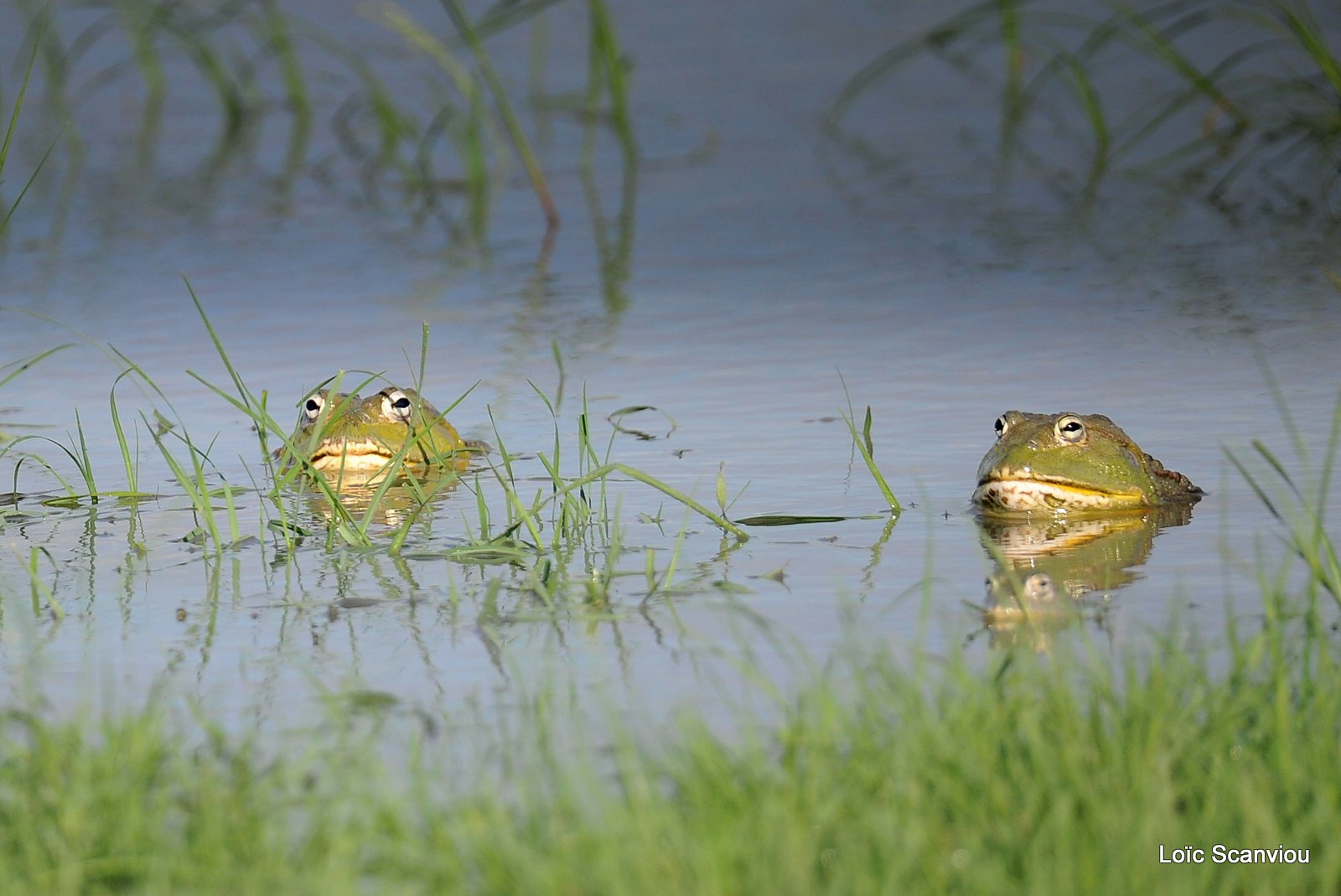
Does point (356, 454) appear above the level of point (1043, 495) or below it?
above

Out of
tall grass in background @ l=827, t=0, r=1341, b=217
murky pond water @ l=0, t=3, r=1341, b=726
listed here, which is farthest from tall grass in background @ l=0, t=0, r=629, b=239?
tall grass in background @ l=827, t=0, r=1341, b=217

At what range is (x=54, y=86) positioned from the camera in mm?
12938

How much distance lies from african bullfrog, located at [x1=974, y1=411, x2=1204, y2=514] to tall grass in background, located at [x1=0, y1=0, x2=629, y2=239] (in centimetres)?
311

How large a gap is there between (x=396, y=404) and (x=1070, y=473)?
2.47 m

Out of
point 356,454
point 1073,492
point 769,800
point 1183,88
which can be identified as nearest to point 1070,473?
point 1073,492

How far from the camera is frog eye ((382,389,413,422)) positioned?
7117 mm

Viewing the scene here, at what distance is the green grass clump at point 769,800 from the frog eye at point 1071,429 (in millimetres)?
2638

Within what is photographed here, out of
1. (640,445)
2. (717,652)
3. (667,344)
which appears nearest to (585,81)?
(667,344)

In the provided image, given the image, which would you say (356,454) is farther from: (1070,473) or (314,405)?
(1070,473)

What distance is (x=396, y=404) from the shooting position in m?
7.14

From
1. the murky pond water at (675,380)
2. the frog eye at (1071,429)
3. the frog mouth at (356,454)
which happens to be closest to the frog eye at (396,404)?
the frog mouth at (356,454)

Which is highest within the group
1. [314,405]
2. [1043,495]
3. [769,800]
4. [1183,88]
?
[1183,88]

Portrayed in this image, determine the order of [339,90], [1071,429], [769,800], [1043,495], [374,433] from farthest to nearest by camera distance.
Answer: [339,90]
[374,433]
[1071,429]
[1043,495]
[769,800]

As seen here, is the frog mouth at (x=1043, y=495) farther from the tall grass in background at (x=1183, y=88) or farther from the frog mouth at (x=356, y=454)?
the tall grass in background at (x=1183, y=88)
